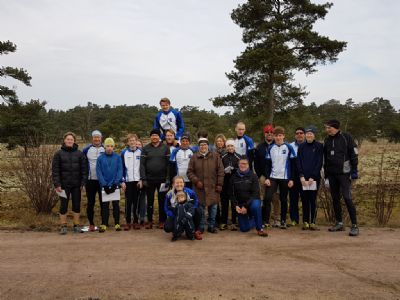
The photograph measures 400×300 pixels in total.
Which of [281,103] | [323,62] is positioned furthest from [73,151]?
[323,62]

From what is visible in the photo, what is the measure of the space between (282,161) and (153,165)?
266cm

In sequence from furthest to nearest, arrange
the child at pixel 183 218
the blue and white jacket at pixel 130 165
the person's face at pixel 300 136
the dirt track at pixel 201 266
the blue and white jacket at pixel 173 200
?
the person's face at pixel 300 136
the blue and white jacket at pixel 130 165
the blue and white jacket at pixel 173 200
the child at pixel 183 218
the dirt track at pixel 201 266

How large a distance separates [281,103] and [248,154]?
1257 centimetres

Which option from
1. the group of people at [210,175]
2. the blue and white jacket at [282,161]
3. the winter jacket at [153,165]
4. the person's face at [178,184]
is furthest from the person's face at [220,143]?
the person's face at [178,184]

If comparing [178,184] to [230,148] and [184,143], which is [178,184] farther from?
[230,148]

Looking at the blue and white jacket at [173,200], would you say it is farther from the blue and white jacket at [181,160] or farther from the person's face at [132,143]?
the person's face at [132,143]

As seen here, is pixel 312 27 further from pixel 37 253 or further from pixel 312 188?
pixel 37 253

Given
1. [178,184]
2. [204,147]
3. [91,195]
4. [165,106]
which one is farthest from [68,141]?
[204,147]

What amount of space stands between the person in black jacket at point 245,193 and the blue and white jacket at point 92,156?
2801 millimetres

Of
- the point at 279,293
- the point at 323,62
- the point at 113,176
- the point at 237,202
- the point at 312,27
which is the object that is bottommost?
the point at 279,293

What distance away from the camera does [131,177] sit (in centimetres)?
744

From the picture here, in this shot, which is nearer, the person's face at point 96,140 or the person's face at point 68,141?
the person's face at point 68,141

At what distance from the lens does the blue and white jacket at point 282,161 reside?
289 inches

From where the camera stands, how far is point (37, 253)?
5703 mm
